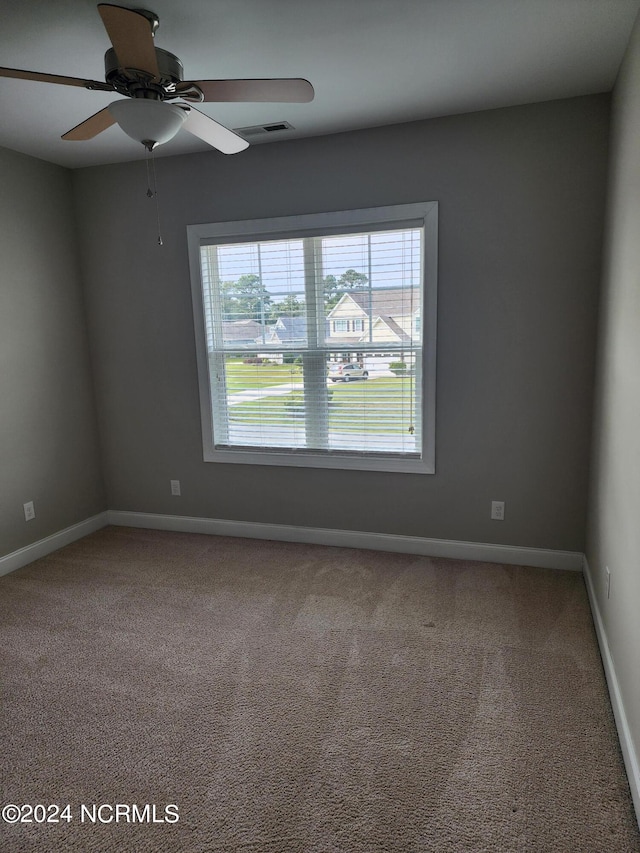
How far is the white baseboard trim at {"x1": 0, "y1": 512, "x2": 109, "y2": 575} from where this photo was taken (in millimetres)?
3406

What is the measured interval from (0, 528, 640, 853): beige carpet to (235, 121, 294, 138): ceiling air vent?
8.63 feet

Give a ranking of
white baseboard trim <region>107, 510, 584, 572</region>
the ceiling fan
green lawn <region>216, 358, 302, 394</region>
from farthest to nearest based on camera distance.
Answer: green lawn <region>216, 358, 302, 394</region>
white baseboard trim <region>107, 510, 584, 572</region>
the ceiling fan

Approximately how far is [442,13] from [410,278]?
4.54 feet

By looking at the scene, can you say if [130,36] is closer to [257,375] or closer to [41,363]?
[257,375]

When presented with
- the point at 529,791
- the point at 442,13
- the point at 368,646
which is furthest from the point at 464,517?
the point at 442,13

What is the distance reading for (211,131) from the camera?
224 cm

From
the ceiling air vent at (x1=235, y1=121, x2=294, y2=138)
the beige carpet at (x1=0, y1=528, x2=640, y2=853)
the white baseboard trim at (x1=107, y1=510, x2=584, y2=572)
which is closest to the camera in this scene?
the beige carpet at (x1=0, y1=528, x2=640, y2=853)

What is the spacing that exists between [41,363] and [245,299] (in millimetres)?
1473

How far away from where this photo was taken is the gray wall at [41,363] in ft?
11.0

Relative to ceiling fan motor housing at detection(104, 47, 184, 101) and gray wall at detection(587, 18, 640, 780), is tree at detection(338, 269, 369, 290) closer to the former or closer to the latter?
gray wall at detection(587, 18, 640, 780)

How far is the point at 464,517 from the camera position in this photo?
A: 3.31 meters

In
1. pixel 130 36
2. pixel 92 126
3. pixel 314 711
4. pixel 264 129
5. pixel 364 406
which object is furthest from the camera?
pixel 364 406

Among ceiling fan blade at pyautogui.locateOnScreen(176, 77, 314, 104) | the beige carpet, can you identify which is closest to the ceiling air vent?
ceiling fan blade at pyautogui.locateOnScreen(176, 77, 314, 104)

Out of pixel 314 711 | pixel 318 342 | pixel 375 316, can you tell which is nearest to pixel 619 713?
pixel 314 711
